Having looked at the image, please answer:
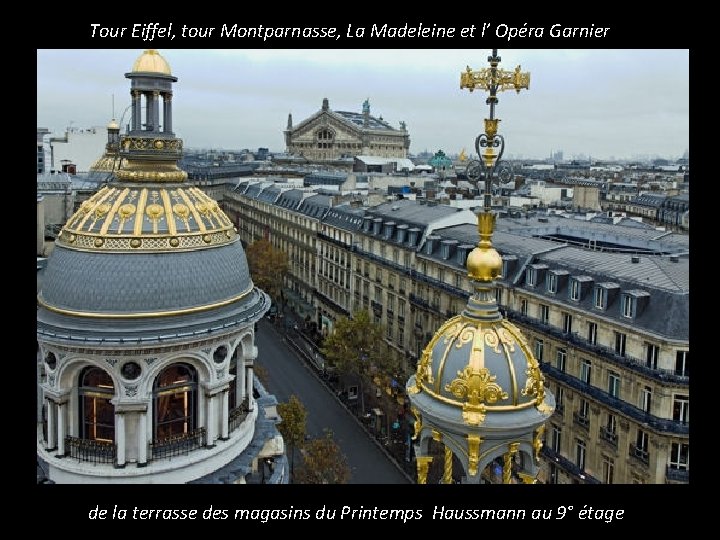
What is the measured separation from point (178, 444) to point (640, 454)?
27140mm

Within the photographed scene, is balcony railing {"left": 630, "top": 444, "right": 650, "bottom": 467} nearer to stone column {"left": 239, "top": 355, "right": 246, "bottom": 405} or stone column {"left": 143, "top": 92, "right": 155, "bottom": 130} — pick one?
stone column {"left": 239, "top": 355, "right": 246, "bottom": 405}

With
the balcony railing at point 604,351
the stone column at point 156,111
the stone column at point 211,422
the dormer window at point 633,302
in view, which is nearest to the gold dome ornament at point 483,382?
the stone column at point 211,422

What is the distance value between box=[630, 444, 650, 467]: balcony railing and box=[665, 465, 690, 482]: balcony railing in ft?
3.76

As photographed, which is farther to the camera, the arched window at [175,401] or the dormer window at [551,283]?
the dormer window at [551,283]

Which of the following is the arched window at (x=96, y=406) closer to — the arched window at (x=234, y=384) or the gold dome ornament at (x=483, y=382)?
the arched window at (x=234, y=384)

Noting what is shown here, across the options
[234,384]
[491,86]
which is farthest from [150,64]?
[491,86]

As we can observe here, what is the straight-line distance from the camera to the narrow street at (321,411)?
194 feet

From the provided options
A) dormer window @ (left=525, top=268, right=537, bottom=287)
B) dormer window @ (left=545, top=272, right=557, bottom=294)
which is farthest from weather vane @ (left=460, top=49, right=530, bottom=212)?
dormer window @ (left=525, top=268, right=537, bottom=287)

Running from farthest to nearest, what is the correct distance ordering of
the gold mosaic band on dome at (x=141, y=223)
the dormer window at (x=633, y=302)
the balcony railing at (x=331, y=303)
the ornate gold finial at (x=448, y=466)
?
the balcony railing at (x=331, y=303) → the dormer window at (x=633, y=302) → the gold mosaic band on dome at (x=141, y=223) → the ornate gold finial at (x=448, y=466)

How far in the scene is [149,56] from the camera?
30.3 meters

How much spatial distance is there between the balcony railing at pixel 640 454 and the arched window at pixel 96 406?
96.8 ft

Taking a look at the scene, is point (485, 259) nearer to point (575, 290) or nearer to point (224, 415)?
point (224, 415)

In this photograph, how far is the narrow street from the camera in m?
59.0

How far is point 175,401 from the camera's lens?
29.2 metres
